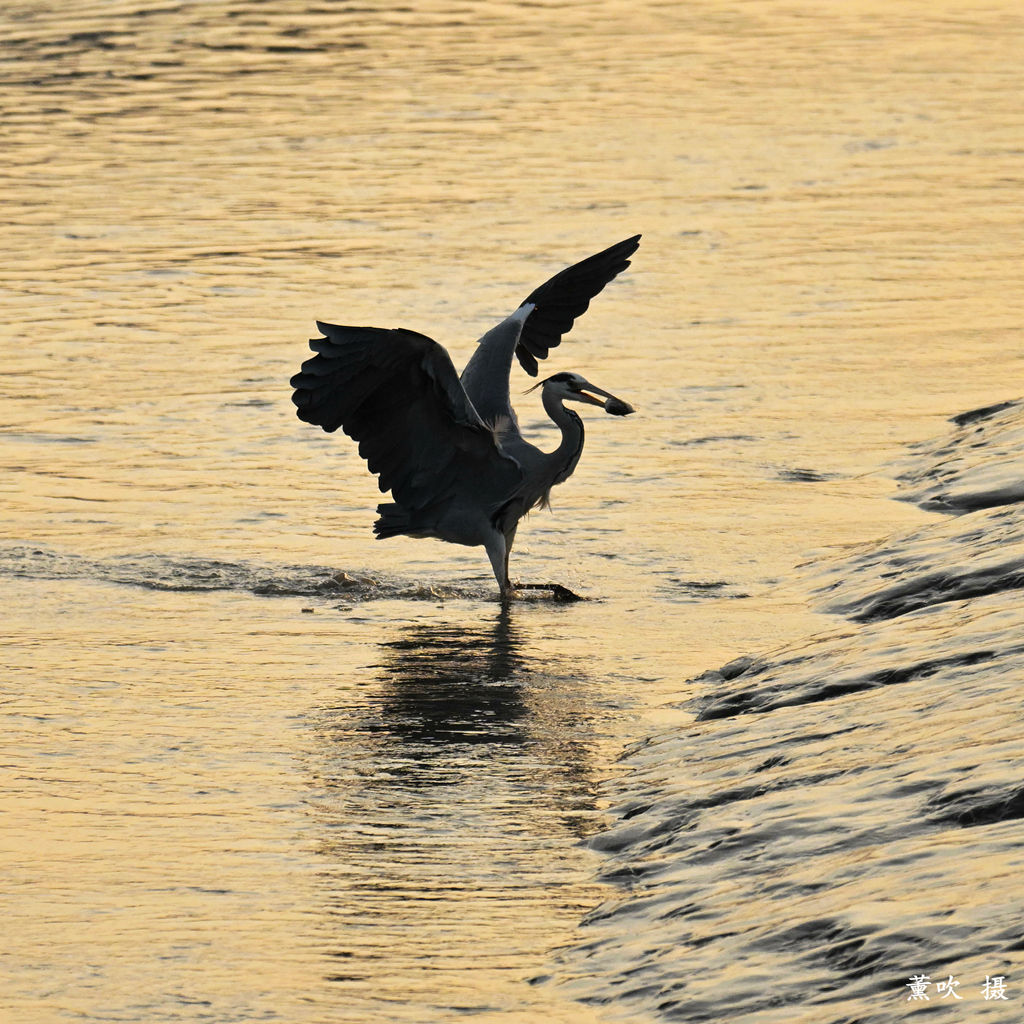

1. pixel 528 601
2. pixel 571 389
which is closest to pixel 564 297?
pixel 571 389

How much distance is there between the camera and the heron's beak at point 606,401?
32.7 feet

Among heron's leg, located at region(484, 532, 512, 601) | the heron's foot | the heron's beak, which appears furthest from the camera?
the heron's beak

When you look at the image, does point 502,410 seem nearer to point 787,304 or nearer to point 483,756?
point 483,756

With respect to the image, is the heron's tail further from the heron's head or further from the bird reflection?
the heron's head

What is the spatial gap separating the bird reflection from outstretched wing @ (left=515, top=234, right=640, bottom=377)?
80.5 inches

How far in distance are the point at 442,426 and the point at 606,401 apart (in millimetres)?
954

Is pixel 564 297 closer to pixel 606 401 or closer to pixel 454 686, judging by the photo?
pixel 606 401

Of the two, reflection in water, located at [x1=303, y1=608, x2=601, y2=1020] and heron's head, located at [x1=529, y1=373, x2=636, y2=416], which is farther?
heron's head, located at [x1=529, y1=373, x2=636, y2=416]

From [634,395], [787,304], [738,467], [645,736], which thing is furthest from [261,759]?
[787,304]

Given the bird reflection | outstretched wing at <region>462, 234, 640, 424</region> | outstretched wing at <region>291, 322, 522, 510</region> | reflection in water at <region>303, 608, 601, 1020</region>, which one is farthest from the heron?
reflection in water at <region>303, 608, 601, 1020</region>

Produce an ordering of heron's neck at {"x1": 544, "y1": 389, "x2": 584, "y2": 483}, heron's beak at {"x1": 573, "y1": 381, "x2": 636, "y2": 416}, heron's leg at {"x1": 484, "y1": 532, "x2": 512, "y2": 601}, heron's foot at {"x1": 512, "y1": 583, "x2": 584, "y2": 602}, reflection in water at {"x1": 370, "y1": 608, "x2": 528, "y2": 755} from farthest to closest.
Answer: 1. heron's beak at {"x1": 573, "y1": 381, "x2": 636, "y2": 416}
2. heron's neck at {"x1": 544, "y1": 389, "x2": 584, "y2": 483}
3. heron's leg at {"x1": 484, "y1": 532, "x2": 512, "y2": 601}
4. heron's foot at {"x1": 512, "y1": 583, "x2": 584, "y2": 602}
5. reflection in water at {"x1": 370, "y1": 608, "x2": 528, "y2": 755}

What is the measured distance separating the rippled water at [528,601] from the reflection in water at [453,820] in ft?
0.07

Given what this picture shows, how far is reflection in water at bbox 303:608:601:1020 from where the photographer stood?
5660 mm

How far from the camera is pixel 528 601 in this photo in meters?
9.43
